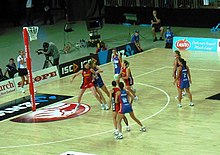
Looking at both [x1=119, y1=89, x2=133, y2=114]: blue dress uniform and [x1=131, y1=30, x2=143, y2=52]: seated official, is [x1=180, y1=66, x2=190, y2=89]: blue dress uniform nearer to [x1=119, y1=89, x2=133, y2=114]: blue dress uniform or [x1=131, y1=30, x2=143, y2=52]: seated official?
[x1=119, y1=89, x2=133, y2=114]: blue dress uniform

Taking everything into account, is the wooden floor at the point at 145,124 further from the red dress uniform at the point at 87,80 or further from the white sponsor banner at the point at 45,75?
the red dress uniform at the point at 87,80

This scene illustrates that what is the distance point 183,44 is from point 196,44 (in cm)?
81

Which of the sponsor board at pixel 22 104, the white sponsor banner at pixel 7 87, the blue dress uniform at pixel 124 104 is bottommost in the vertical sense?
the sponsor board at pixel 22 104

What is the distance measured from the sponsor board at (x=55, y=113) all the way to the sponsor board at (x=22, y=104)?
618 mm

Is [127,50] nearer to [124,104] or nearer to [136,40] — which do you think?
[136,40]

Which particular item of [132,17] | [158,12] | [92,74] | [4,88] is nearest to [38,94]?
[4,88]

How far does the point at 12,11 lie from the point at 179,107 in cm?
2636

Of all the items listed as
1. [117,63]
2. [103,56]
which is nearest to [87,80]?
[117,63]

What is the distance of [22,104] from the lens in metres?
27.1

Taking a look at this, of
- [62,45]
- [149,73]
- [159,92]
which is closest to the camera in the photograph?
[159,92]

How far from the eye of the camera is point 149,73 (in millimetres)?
31859

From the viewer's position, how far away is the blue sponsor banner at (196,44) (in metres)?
36.7

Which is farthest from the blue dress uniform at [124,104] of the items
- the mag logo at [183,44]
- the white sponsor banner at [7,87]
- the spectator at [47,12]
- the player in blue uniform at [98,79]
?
the spectator at [47,12]

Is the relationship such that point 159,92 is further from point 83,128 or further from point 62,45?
point 62,45
